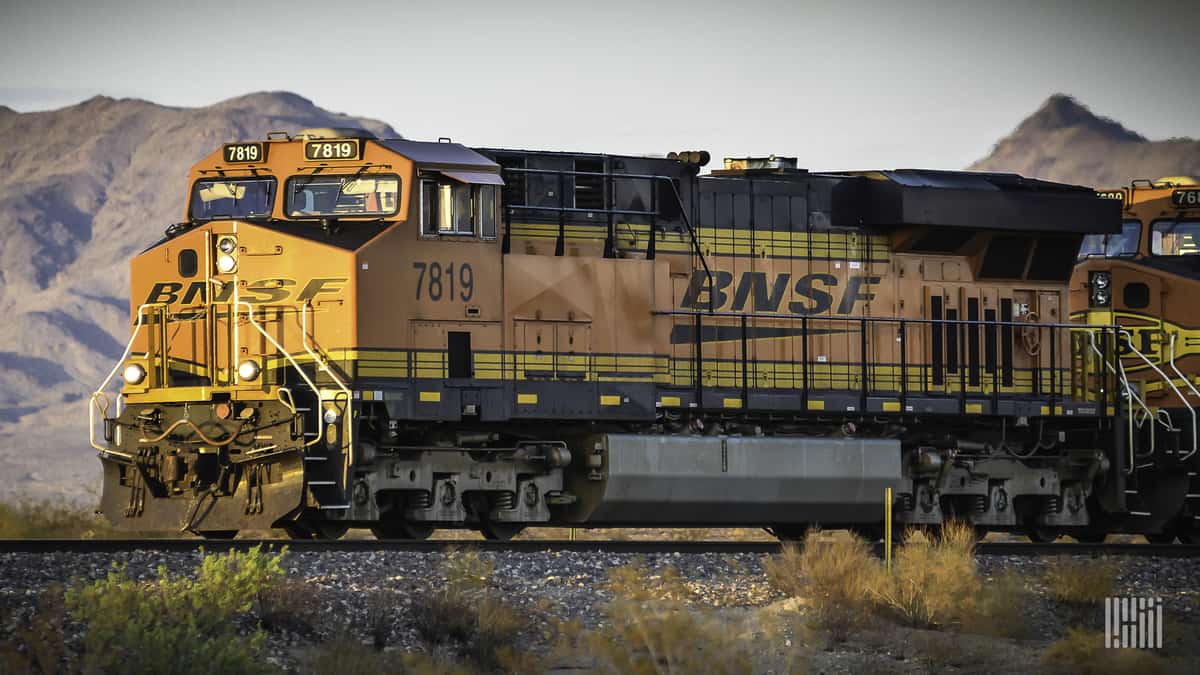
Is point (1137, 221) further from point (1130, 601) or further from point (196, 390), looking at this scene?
point (196, 390)

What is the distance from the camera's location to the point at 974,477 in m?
18.3

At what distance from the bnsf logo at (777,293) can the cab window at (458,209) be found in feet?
8.51

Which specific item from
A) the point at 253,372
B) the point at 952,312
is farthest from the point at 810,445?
the point at 253,372

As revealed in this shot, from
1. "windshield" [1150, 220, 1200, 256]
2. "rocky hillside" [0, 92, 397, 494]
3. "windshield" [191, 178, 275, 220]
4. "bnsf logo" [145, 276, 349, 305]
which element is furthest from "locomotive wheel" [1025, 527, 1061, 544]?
"rocky hillside" [0, 92, 397, 494]

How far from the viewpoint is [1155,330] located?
20.1 m

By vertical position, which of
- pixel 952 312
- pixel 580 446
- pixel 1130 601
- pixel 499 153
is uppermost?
pixel 499 153

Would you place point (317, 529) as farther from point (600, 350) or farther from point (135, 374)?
point (600, 350)

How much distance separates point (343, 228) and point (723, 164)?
5.15m

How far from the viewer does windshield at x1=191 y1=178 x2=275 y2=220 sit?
1547 cm

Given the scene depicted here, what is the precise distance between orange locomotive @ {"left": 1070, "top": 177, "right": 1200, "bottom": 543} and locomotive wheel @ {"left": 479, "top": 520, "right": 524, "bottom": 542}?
287 inches

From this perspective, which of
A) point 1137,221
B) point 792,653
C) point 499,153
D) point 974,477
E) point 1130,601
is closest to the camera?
point 792,653

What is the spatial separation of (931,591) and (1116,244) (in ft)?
33.2

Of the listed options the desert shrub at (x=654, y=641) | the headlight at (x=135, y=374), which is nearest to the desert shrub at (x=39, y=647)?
the desert shrub at (x=654, y=641)

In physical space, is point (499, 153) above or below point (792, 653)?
above
